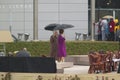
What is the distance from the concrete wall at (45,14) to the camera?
135 feet

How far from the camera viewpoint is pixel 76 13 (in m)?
41.4

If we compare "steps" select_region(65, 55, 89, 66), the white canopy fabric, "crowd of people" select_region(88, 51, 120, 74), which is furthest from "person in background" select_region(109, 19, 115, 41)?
"crowd of people" select_region(88, 51, 120, 74)

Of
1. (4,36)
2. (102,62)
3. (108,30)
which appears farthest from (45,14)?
(102,62)

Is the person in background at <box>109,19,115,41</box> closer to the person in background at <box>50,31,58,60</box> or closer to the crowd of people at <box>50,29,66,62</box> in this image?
the crowd of people at <box>50,29,66,62</box>

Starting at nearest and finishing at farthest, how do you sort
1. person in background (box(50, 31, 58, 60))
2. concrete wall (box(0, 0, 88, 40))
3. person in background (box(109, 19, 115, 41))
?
person in background (box(50, 31, 58, 60))
person in background (box(109, 19, 115, 41))
concrete wall (box(0, 0, 88, 40))

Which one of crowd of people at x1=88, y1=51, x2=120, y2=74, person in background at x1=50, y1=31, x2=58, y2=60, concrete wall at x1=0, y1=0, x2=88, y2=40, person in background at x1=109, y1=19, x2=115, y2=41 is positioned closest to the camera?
crowd of people at x1=88, y1=51, x2=120, y2=74

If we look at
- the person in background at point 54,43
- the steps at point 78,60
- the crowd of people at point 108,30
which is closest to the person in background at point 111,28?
the crowd of people at point 108,30

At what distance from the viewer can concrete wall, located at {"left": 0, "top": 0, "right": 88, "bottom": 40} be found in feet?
135

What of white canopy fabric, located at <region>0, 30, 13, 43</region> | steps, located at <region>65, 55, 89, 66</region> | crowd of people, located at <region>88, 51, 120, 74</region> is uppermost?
white canopy fabric, located at <region>0, 30, 13, 43</region>

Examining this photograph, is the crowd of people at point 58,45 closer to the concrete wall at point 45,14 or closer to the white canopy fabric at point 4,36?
the white canopy fabric at point 4,36

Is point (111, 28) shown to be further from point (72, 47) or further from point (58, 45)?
point (58, 45)

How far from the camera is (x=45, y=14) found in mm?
41344

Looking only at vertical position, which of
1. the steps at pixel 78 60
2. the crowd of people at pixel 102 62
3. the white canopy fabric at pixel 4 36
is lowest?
the steps at pixel 78 60

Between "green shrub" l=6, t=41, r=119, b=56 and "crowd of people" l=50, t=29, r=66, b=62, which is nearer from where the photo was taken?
"crowd of people" l=50, t=29, r=66, b=62
